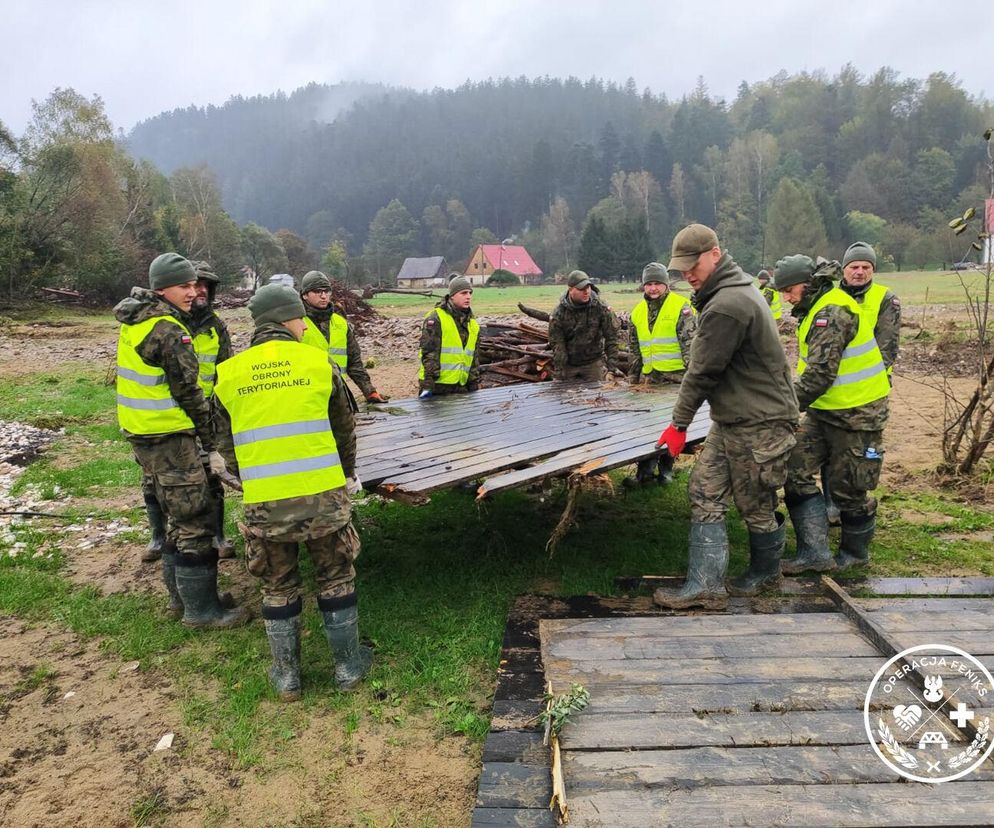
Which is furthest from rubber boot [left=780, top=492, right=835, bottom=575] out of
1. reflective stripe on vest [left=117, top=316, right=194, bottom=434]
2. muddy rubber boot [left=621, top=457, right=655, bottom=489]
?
reflective stripe on vest [left=117, top=316, right=194, bottom=434]

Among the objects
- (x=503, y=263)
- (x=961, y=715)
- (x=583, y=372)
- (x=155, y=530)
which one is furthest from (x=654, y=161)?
(x=961, y=715)

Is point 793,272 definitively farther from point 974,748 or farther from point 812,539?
point 974,748

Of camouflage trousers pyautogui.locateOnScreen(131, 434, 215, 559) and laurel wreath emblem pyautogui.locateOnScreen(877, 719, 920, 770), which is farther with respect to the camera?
camouflage trousers pyautogui.locateOnScreen(131, 434, 215, 559)

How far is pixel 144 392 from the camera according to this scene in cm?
433

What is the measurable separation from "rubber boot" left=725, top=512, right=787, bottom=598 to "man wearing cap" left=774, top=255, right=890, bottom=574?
700 mm

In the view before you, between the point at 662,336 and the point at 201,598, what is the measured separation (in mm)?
4937

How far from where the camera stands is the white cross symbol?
2.79m

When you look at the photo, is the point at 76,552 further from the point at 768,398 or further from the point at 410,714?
the point at 768,398

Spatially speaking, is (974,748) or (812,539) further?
(812,539)

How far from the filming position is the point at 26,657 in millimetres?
4285

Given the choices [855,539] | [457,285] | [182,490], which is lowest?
[855,539]

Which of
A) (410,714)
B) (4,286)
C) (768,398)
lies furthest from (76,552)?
(4,286)

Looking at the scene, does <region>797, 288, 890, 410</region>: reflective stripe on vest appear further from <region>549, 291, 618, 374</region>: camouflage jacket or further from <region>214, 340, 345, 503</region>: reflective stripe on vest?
<region>214, 340, 345, 503</region>: reflective stripe on vest

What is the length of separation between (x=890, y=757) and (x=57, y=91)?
50102 mm
